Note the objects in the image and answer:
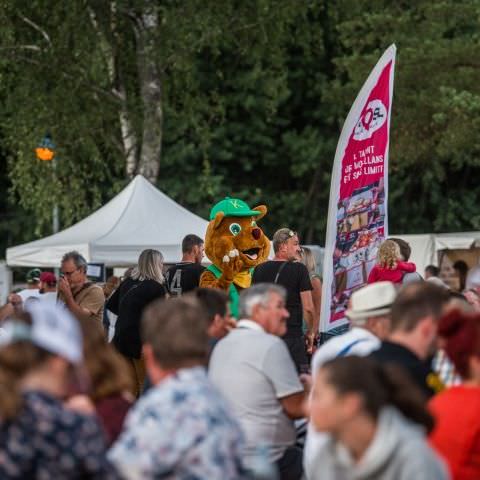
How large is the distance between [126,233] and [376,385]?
14.3 metres

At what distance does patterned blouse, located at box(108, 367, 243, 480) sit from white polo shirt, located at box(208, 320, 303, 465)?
2134 mm

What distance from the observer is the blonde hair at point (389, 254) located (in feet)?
37.2

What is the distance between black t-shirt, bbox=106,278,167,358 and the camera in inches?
452

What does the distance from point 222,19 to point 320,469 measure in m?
19.7

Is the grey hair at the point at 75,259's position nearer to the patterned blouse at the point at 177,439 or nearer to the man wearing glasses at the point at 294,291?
the man wearing glasses at the point at 294,291

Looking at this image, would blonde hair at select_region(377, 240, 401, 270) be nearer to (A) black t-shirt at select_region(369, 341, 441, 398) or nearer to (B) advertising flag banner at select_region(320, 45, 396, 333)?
(B) advertising flag banner at select_region(320, 45, 396, 333)

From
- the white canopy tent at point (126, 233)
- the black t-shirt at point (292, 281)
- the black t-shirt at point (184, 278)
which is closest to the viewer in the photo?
the black t-shirt at point (292, 281)

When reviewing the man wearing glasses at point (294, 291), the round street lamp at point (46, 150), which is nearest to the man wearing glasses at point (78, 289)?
the man wearing glasses at point (294, 291)

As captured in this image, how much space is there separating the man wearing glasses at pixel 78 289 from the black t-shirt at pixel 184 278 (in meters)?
0.74

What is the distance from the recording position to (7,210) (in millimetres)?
42125

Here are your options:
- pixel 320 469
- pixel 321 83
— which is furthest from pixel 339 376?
pixel 321 83

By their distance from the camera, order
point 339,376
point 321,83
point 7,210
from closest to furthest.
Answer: point 339,376, point 321,83, point 7,210

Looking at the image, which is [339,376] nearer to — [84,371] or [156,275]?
[84,371]

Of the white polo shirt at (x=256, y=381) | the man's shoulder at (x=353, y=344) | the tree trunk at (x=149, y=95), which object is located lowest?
the white polo shirt at (x=256, y=381)
